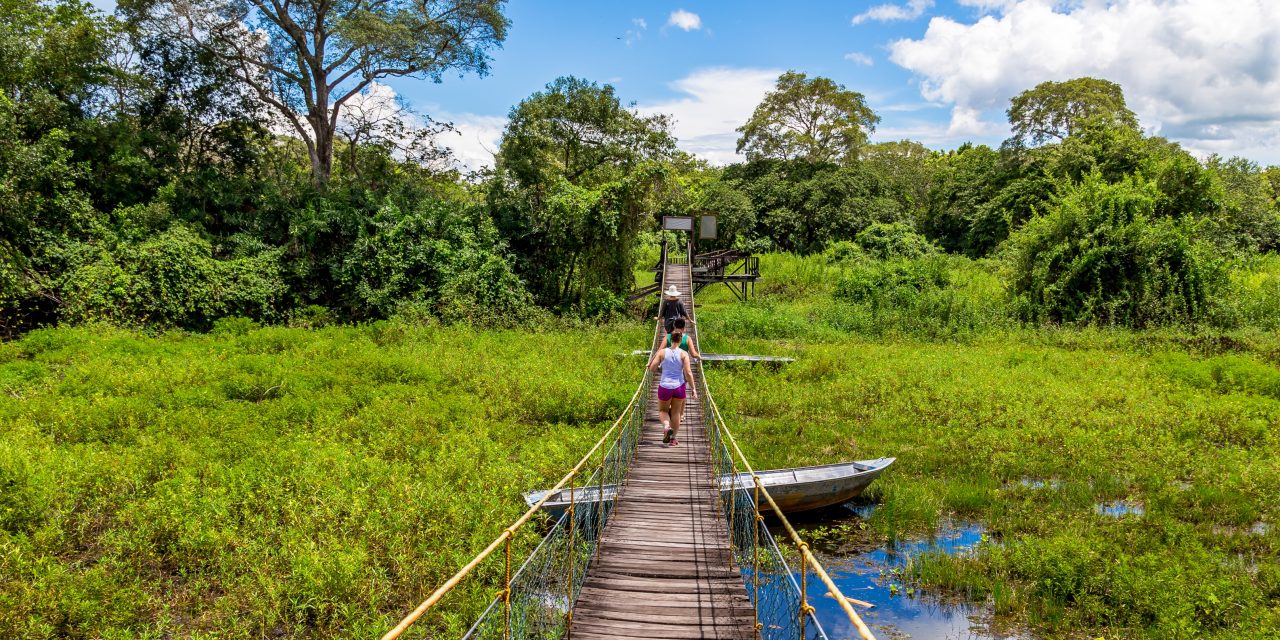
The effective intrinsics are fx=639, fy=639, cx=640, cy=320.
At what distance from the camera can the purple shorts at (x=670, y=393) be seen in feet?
26.2

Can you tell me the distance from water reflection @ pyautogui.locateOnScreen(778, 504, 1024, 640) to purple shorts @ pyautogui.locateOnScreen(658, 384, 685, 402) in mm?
2469

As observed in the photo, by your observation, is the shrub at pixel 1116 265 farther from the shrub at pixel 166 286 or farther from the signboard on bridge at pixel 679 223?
the shrub at pixel 166 286

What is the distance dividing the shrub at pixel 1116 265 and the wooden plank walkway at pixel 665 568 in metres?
17.4

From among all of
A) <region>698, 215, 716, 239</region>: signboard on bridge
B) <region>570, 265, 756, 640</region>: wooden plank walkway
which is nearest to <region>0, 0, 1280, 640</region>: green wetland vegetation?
<region>570, 265, 756, 640</region>: wooden plank walkway

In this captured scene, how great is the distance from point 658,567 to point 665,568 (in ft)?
0.21

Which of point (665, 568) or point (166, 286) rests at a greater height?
point (166, 286)

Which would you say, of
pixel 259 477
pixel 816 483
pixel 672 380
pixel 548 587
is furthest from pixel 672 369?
pixel 259 477

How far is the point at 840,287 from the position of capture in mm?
24203

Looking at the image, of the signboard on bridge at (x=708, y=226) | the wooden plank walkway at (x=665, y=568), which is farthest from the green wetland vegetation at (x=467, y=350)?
the signboard on bridge at (x=708, y=226)

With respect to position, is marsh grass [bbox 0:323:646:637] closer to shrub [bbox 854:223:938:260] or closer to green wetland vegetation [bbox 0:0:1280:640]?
green wetland vegetation [bbox 0:0:1280:640]

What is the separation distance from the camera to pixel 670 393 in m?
8.02

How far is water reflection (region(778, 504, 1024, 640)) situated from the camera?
6.32 metres

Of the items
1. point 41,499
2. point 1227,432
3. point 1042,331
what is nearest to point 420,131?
point 41,499

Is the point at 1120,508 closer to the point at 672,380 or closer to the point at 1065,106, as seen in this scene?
the point at 672,380
